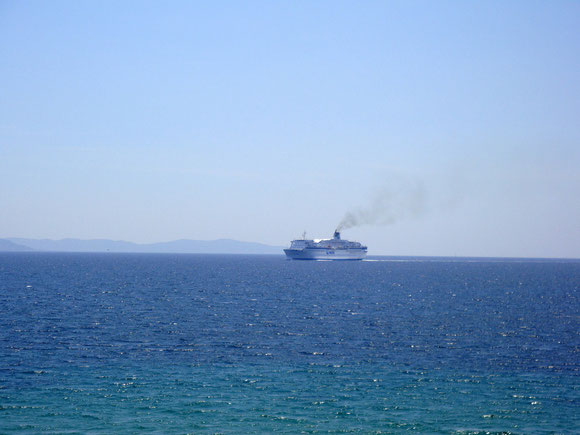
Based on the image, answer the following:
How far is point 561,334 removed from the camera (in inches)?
2581

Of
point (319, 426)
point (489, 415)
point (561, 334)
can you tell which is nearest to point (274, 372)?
point (319, 426)

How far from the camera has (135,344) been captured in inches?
2168

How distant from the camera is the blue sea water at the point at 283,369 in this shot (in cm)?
3275

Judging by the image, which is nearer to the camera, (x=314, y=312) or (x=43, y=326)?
(x=43, y=326)

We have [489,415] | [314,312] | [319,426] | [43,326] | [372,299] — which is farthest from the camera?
[372,299]

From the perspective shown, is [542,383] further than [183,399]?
Yes

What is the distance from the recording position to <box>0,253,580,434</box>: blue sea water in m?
32.8

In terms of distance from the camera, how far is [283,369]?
1783 inches

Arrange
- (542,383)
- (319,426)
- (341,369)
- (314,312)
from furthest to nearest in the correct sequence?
(314,312)
(341,369)
(542,383)
(319,426)

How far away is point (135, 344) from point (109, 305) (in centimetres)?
3473

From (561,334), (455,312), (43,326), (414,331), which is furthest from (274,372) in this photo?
(455,312)

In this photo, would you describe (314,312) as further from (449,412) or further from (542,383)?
(449,412)

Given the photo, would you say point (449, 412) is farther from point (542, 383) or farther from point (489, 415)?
point (542, 383)

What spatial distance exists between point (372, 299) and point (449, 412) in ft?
238
